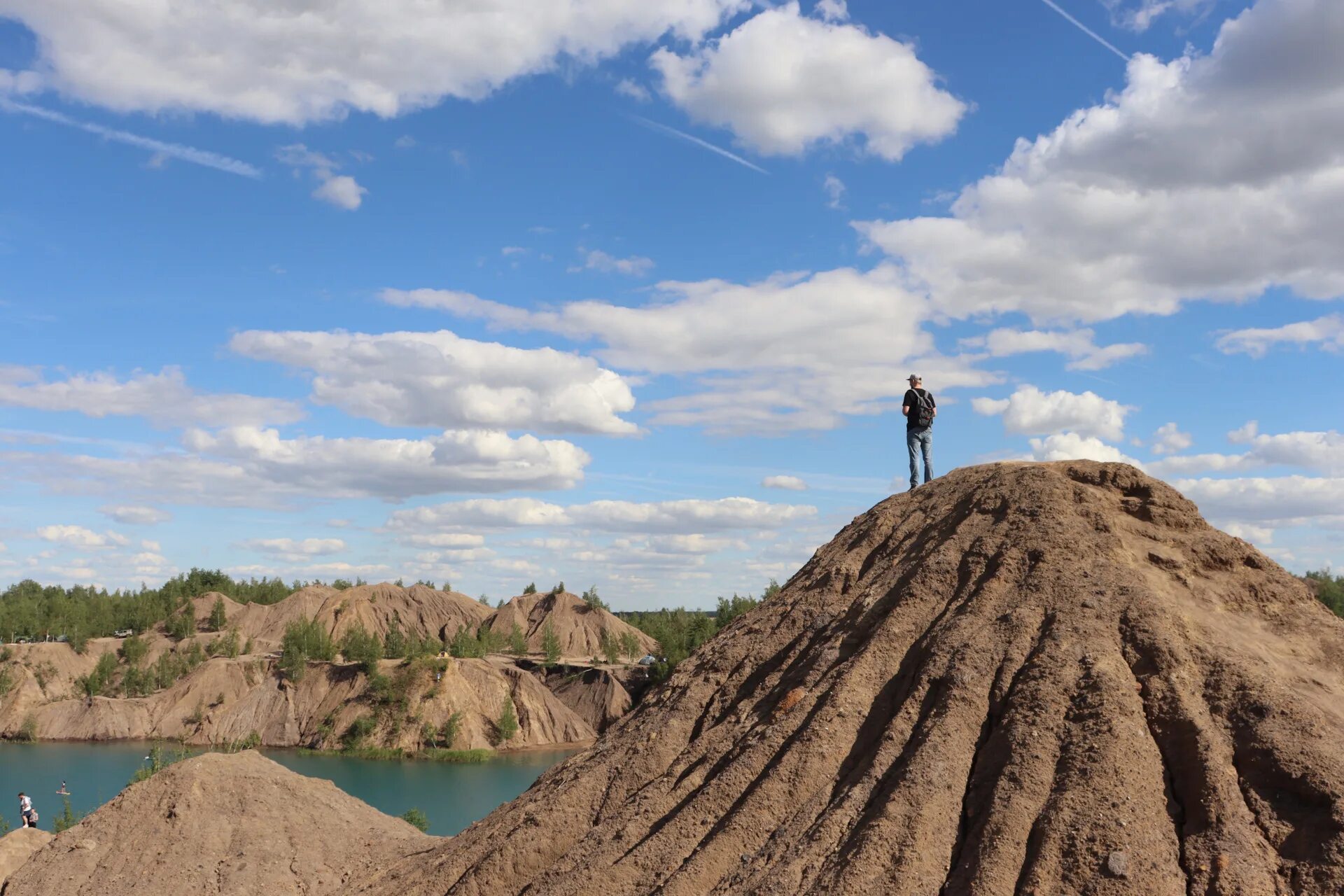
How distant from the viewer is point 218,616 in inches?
3526

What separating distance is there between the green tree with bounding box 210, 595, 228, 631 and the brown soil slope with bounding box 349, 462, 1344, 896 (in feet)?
271

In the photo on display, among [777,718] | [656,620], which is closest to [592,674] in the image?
[656,620]

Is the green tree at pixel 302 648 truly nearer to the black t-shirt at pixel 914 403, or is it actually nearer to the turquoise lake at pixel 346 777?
the turquoise lake at pixel 346 777

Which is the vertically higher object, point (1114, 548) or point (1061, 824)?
point (1114, 548)

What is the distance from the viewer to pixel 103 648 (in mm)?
79375

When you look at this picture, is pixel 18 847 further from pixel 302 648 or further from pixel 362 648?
pixel 362 648

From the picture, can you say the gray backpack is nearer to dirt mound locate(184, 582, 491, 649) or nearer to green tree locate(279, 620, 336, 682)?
green tree locate(279, 620, 336, 682)

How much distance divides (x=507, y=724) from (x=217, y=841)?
4670cm

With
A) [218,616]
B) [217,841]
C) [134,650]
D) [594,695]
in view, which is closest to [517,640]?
[594,695]

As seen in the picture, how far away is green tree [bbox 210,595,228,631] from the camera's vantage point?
89.0 metres

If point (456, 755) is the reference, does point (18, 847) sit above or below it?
above

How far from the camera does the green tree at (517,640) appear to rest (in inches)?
3428

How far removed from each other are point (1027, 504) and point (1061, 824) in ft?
16.4

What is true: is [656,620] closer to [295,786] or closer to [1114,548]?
[295,786]
